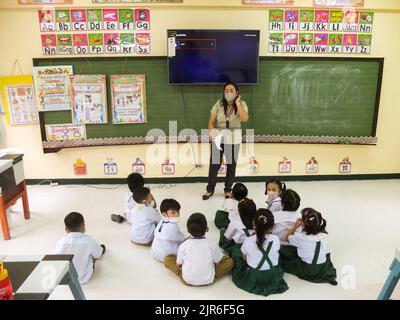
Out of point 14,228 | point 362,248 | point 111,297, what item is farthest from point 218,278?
point 14,228

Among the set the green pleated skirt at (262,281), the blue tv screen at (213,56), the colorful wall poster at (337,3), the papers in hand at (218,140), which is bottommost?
the green pleated skirt at (262,281)

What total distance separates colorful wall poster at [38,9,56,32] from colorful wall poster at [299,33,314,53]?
2.65 metres

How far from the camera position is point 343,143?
4.73 m

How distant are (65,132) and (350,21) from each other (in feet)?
11.1

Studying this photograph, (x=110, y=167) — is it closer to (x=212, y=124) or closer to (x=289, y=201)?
(x=212, y=124)

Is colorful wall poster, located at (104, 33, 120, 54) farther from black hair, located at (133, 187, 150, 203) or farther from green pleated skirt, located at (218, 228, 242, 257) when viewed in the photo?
green pleated skirt, located at (218, 228, 242, 257)

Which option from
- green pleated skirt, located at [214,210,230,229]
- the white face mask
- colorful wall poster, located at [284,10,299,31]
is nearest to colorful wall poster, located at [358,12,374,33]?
colorful wall poster, located at [284,10,299,31]

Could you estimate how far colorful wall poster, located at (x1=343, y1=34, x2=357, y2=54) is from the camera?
443 cm

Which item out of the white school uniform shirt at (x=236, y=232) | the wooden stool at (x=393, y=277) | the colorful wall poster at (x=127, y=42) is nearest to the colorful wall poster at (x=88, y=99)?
the colorful wall poster at (x=127, y=42)

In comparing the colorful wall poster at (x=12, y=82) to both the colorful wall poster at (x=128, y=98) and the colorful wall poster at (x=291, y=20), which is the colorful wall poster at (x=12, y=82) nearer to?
the colorful wall poster at (x=128, y=98)

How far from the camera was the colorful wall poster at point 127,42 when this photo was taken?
14.2ft

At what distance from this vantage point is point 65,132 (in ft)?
14.9

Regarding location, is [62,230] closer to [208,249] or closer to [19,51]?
[208,249]

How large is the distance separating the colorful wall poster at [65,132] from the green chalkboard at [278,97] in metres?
0.06
